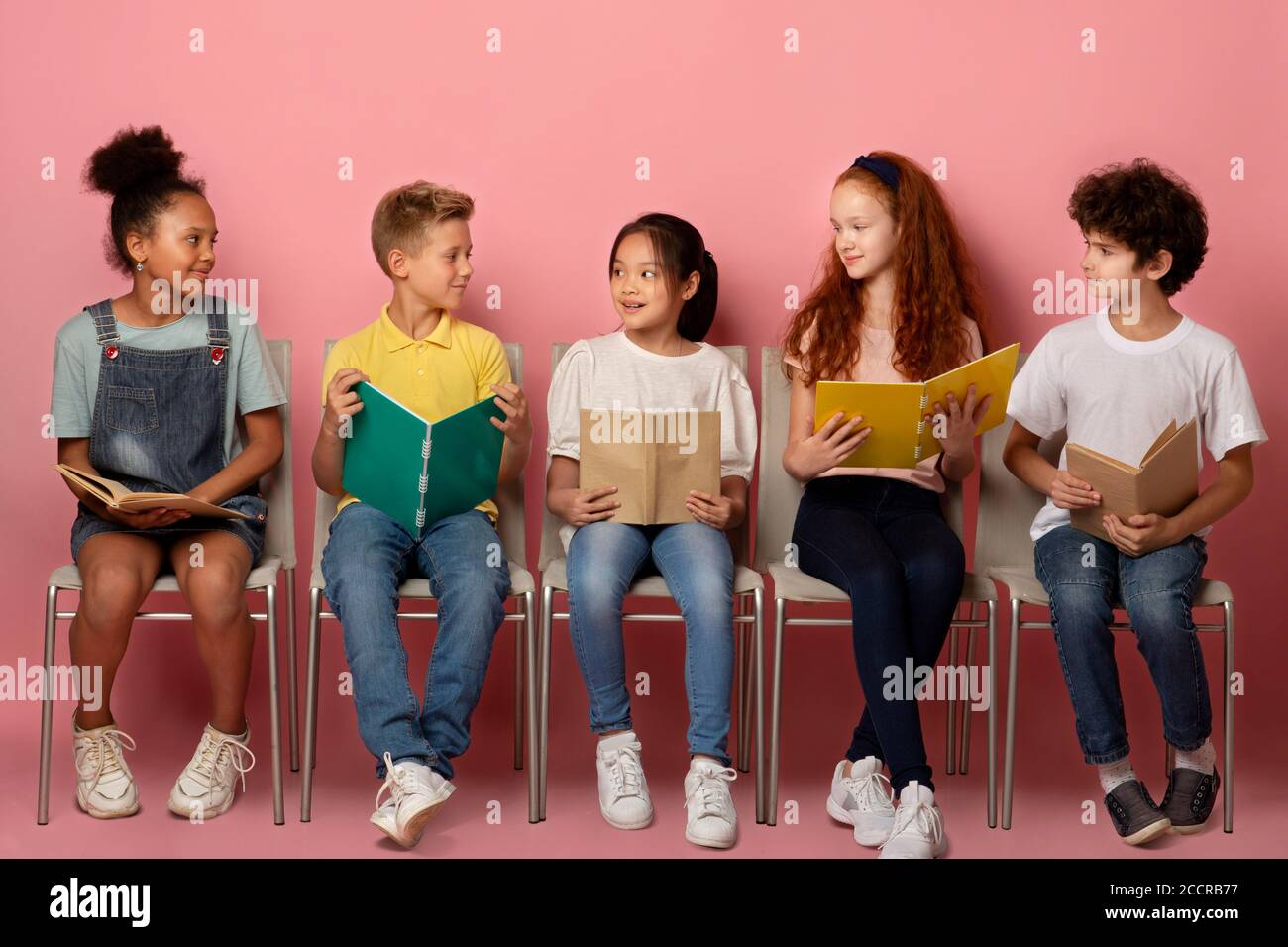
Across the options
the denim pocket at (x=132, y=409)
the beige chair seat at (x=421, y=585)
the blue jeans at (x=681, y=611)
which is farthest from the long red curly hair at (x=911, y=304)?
the denim pocket at (x=132, y=409)

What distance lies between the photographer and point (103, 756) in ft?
9.22

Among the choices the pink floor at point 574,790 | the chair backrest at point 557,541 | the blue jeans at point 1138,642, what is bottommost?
the pink floor at point 574,790

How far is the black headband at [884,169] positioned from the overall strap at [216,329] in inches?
56.1

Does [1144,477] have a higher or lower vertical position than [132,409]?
lower

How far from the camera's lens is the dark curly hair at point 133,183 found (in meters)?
2.96

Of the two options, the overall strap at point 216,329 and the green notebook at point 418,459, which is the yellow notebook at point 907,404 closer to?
the green notebook at point 418,459

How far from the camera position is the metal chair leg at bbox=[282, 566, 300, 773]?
321 cm

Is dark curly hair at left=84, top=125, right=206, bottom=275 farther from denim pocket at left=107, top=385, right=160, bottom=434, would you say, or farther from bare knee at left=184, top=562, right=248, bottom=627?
Answer: bare knee at left=184, top=562, right=248, bottom=627

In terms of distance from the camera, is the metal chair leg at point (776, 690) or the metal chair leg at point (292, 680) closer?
the metal chair leg at point (776, 690)

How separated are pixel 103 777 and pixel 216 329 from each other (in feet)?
3.11

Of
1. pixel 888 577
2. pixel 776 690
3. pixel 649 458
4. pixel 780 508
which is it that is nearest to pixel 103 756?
pixel 649 458

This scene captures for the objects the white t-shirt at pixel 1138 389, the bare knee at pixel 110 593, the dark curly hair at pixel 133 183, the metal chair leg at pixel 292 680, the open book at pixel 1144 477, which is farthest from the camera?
the metal chair leg at pixel 292 680

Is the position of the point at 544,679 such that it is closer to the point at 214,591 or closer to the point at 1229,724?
the point at 214,591

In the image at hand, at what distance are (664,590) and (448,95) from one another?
1.31 meters
